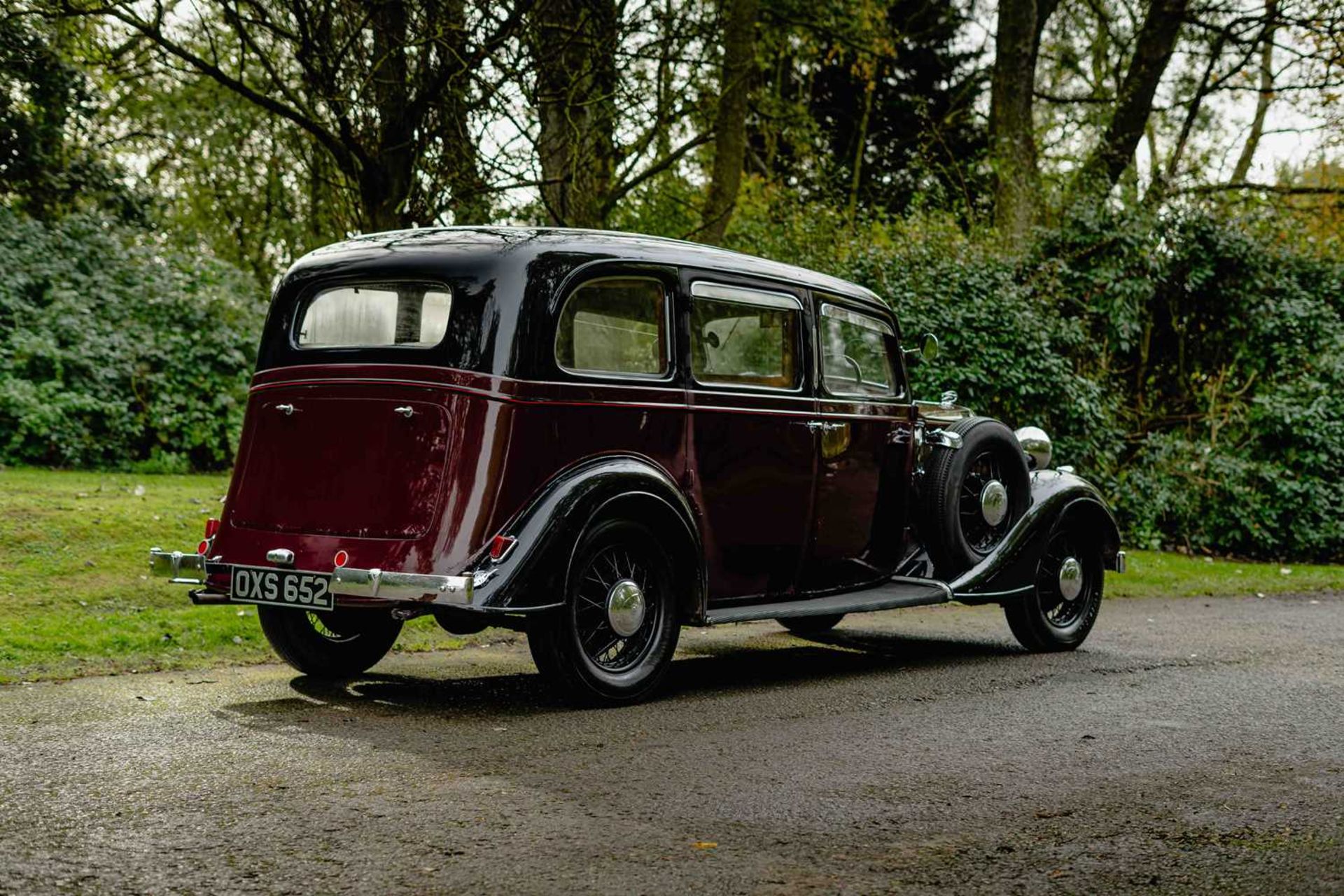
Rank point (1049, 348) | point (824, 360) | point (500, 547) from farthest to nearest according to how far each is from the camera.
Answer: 1. point (1049, 348)
2. point (824, 360)
3. point (500, 547)

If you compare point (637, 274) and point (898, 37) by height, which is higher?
point (898, 37)

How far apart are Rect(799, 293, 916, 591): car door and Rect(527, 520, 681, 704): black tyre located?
1286mm

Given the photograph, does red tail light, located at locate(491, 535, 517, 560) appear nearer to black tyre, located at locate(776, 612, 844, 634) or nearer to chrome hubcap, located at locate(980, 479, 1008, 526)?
chrome hubcap, located at locate(980, 479, 1008, 526)

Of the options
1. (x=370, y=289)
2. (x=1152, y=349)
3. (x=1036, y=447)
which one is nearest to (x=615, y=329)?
(x=370, y=289)

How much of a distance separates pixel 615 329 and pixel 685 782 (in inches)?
96.5

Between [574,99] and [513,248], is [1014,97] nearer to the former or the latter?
[574,99]

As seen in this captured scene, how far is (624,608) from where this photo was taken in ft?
20.6

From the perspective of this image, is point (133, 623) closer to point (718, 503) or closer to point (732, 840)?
point (718, 503)

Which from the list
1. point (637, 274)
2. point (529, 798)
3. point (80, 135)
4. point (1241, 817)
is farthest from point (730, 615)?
point (80, 135)

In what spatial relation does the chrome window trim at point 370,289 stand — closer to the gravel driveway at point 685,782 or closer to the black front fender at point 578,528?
the black front fender at point 578,528

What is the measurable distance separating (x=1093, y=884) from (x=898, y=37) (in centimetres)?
1904

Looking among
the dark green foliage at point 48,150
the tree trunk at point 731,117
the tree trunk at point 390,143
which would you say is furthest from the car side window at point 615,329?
the dark green foliage at point 48,150

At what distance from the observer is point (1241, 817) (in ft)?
14.9

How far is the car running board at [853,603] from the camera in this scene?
679 cm
